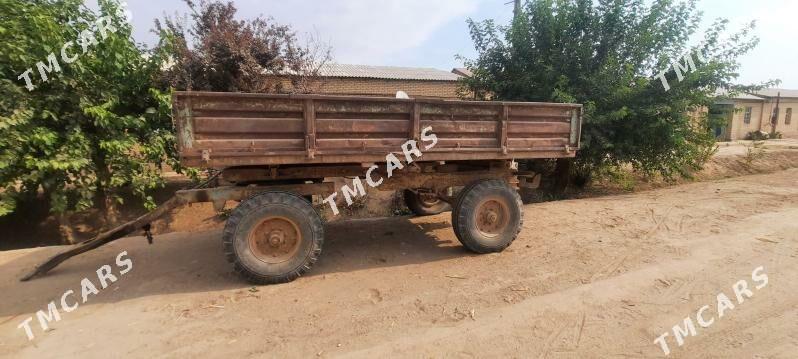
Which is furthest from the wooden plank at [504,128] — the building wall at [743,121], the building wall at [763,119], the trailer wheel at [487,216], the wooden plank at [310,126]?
the building wall at [743,121]

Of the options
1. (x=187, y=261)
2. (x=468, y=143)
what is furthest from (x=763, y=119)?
(x=187, y=261)

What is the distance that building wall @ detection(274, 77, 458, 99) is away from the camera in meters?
15.1

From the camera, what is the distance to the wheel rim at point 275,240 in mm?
3717

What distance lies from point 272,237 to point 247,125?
1.11m

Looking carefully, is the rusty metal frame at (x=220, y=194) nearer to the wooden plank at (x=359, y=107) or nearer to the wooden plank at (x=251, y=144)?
the wooden plank at (x=251, y=144)

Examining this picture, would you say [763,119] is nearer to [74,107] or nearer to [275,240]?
[275,240]

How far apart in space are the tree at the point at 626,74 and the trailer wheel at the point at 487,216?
3.68m

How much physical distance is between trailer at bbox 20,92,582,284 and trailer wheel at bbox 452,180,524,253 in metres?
0.01

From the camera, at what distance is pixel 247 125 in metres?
3.48

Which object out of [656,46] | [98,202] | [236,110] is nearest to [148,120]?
[98,202]

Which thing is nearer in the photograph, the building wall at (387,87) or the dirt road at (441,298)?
the dirt road at (441,298)

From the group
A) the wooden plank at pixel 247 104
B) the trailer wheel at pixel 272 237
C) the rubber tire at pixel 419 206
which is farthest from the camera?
the rubber tire at pixel 419 206

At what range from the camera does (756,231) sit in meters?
5.03

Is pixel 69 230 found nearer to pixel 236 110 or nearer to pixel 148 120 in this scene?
pixel 148 120
